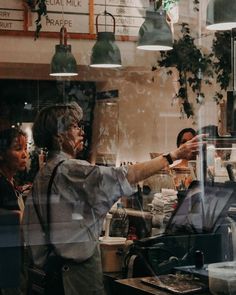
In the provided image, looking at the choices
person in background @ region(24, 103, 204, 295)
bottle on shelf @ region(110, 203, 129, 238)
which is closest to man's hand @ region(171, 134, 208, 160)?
person in background @ region(24, 103, 204, 295)

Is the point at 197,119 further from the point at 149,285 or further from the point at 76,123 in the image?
the point at 149,285

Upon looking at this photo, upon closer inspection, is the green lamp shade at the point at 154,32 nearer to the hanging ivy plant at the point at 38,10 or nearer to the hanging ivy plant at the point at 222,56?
the hanging ivy plant at the point at 222,56

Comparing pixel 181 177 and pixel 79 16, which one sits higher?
pixel 79 16

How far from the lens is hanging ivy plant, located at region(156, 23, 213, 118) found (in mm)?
3018

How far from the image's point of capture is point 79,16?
265 cm

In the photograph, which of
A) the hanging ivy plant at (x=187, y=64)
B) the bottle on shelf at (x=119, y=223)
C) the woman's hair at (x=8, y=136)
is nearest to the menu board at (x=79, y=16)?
the hanging ivy plant at (x=187, y=64)

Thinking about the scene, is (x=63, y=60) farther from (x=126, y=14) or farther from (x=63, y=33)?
(x=126, y=14)

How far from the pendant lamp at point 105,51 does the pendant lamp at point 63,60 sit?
111mm

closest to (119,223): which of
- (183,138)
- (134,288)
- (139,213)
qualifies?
(139,213)

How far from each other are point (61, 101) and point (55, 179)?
34cm

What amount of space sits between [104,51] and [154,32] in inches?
11.4

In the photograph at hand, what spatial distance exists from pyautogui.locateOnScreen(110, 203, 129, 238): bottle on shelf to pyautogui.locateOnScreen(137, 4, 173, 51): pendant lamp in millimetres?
787

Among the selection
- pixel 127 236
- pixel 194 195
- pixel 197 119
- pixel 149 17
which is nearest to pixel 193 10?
pixel 149 17

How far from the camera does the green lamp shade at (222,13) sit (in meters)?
2.96
